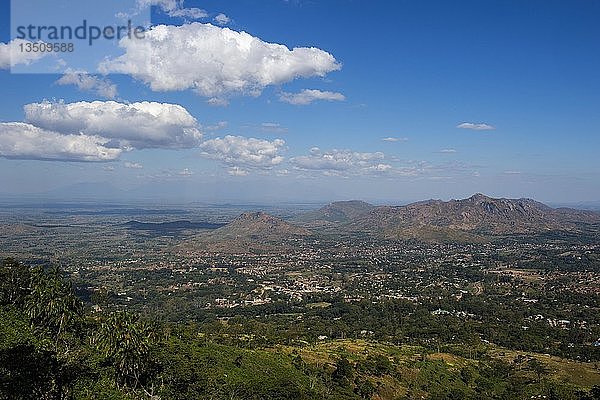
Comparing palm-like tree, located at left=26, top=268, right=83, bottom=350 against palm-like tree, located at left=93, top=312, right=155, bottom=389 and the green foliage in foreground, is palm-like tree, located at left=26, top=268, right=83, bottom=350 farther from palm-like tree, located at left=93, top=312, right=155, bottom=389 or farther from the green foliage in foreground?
palm-like tree, located at left=93, top=312, right=155, bottom=389

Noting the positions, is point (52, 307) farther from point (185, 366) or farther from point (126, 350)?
point (185, 366)

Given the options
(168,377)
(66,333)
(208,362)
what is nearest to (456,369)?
(208,362)

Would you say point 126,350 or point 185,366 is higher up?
point 126,350

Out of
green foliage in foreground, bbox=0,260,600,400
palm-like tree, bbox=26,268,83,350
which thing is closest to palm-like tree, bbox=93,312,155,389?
green foliage in foreground, bbox=0,260,600,400

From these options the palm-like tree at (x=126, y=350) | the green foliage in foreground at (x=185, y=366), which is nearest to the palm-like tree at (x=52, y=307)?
the green foliage in foreground at (x=185, y=366)

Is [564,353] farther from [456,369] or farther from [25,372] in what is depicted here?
[25,372]

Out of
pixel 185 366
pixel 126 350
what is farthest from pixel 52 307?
pixel 185 366

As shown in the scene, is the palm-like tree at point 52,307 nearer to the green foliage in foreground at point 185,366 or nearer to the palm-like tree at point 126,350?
the green foliage in foreground at point 185,366

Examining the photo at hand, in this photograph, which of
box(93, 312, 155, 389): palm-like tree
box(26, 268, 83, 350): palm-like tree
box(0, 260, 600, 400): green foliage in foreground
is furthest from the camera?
box(26, 268, 83, 350): palm-like tree
